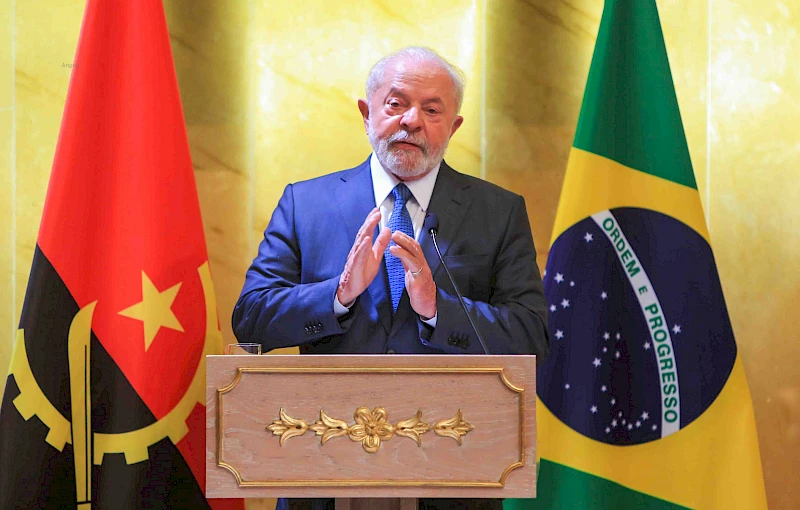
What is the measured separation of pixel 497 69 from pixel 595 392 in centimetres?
139

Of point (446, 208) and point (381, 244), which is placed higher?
point (446, 208)

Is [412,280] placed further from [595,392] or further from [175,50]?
[175,50]

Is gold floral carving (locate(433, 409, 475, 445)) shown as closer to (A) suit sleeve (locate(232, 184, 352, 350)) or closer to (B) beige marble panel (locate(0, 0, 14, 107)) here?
(A) suit sleeve (locate(232, 184, 352, 350))

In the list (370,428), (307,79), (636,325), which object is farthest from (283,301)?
(307,79)

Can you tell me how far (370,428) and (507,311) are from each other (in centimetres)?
70

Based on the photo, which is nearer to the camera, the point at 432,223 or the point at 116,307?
the point at 432,223

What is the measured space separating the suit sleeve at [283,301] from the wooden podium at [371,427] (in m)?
0.41

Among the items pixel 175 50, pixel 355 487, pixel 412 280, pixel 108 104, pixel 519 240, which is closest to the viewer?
pixel 355 487

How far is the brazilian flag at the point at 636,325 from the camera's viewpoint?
294 centimetres

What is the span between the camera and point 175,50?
3465mm

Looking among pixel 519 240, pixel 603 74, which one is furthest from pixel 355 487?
pixel 603 74

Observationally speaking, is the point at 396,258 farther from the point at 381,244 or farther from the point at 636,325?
the point at 636,325

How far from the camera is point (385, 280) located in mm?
2451

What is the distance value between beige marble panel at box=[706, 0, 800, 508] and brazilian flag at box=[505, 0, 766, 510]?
54 centimetres
